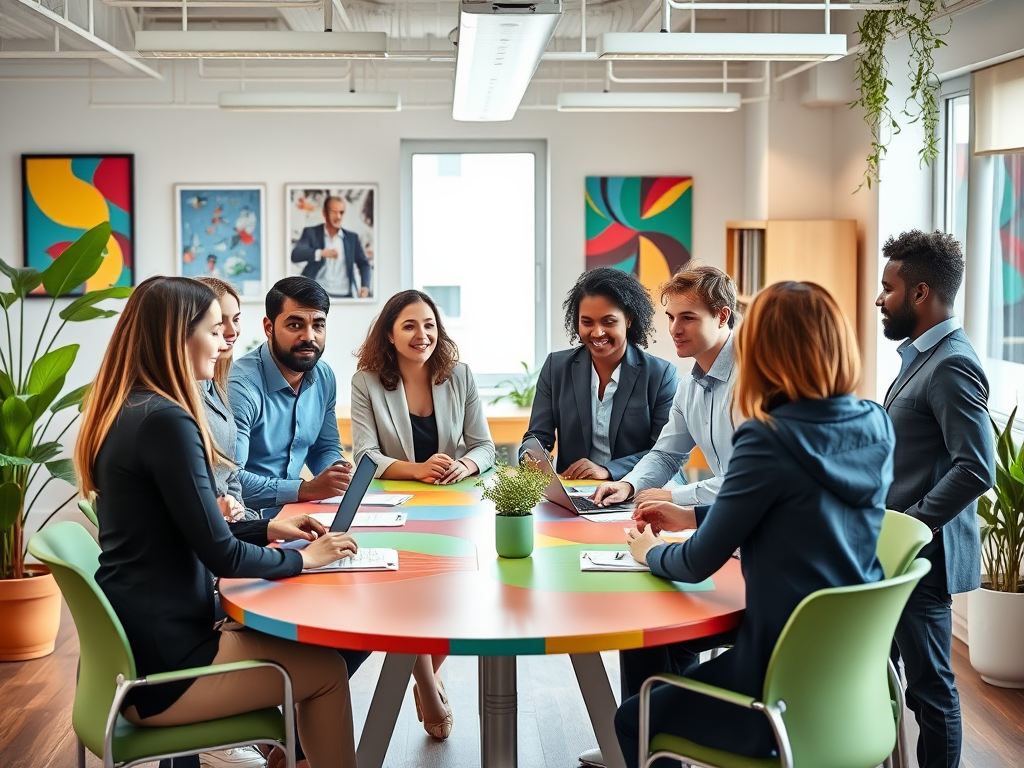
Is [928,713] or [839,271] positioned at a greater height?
[839,271]

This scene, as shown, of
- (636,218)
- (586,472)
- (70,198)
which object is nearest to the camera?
(586,472)

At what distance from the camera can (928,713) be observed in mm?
2674

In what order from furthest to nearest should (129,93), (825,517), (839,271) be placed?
1. (129,93)
2. (839,271)
3. (825,517)

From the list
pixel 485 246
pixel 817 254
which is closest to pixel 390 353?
pixel 817 254

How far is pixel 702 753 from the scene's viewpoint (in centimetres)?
206

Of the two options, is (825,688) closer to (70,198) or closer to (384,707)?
(384,707)

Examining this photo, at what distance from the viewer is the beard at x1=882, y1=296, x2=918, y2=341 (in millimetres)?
2861

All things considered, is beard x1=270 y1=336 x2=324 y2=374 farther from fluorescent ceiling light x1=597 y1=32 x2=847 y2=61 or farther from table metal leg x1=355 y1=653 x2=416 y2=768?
fluorescent ceiling light x1=597 y1=32 x2=847 y2=61

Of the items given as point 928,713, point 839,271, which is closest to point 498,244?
point 839,271

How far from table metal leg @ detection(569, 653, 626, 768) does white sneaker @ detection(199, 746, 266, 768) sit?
3.79 ft

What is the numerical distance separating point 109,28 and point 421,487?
3.66 meters

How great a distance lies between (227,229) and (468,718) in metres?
3.88

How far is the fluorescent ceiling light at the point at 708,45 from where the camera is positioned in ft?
11.4

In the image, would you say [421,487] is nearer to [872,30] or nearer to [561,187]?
[872,30]
